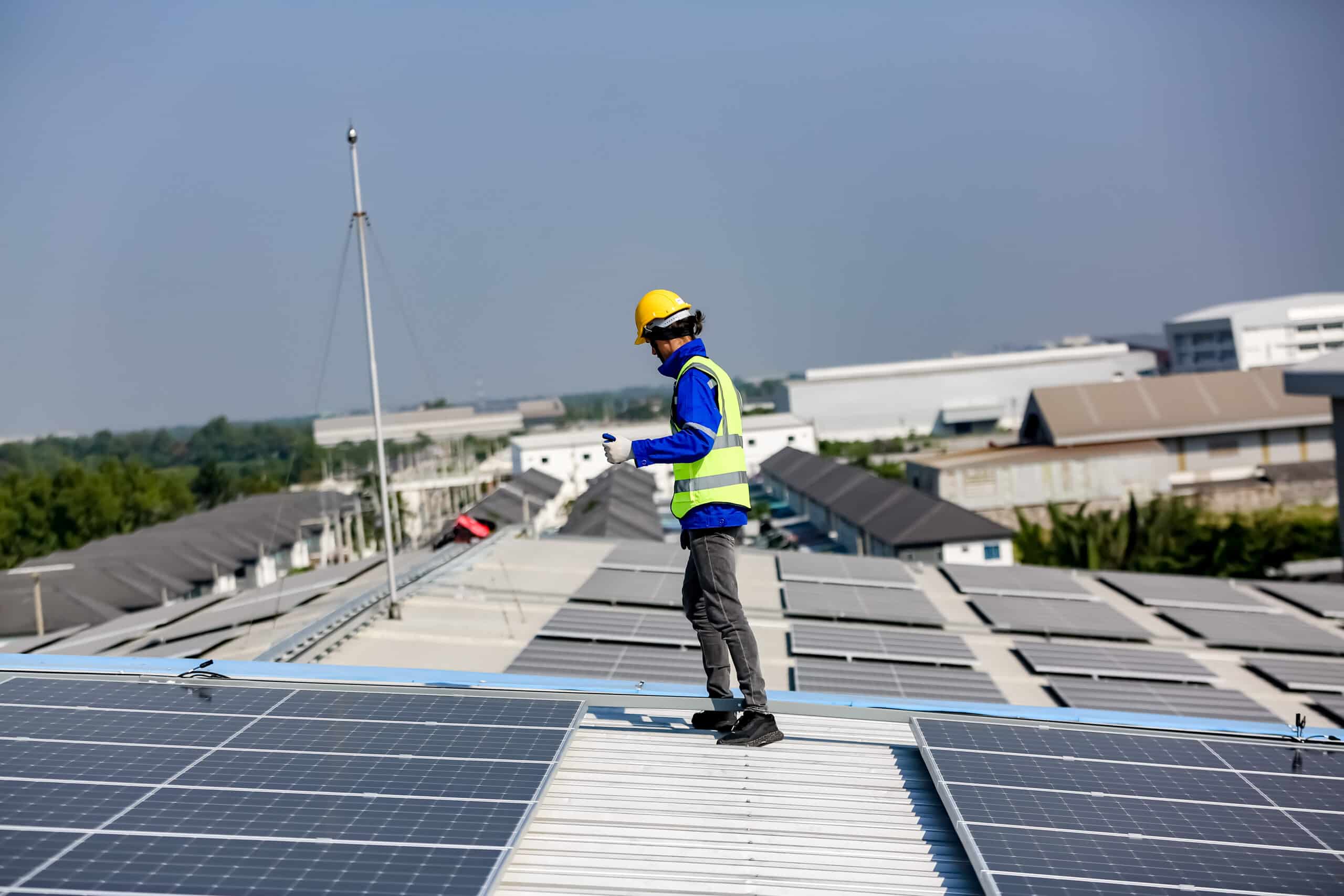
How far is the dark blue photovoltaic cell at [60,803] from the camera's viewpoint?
13.6 ft

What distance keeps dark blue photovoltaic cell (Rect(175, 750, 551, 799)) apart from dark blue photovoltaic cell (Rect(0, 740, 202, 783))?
134mm

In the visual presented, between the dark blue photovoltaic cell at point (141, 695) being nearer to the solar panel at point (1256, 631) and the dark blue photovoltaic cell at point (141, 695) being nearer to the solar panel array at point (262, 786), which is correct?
the solar panel array at point (262, 786)

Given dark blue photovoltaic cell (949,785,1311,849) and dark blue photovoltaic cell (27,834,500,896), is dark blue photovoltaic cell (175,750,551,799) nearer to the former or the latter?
dark blue photovoltaic cell (27,834,500,896)

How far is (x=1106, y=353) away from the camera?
130 m

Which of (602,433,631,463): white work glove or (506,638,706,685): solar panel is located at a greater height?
(602,433,631,463): white work glove

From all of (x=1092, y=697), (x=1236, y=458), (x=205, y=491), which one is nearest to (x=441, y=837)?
(x=1092, y=697)

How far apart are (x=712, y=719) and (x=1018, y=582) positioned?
13169 millimetres

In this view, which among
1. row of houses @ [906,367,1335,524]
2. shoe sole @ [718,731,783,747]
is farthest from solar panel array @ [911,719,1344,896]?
row of houses @ [906,367,1335,524]

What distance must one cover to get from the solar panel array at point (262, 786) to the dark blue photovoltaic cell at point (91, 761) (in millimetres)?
10

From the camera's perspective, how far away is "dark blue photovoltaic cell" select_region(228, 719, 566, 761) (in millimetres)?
4988

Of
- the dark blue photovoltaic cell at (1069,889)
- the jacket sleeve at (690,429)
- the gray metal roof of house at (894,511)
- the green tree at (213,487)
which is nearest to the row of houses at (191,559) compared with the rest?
the gray metal roof of house at (894,511)

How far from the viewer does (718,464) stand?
213 inches

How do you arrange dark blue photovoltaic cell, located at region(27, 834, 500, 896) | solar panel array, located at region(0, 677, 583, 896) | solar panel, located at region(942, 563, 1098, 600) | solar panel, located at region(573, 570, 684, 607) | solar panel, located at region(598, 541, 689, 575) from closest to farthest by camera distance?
dark blue photovoltaic cell, located at region(27, 834, 500, 896), solar panel array, located at region(0, 677, 583, 896), solar panel, located at region(573, 570, 684, 607), solar panel, located at region(598, 541, 689, 575), solar panel, located at region(942, 563, 1098, 600)

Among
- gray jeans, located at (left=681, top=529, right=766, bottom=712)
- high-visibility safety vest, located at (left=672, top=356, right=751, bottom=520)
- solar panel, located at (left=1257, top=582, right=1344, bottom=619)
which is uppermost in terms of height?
high-visibility safety vest, located at (left=672, top=356, right=751, bottom=520)
